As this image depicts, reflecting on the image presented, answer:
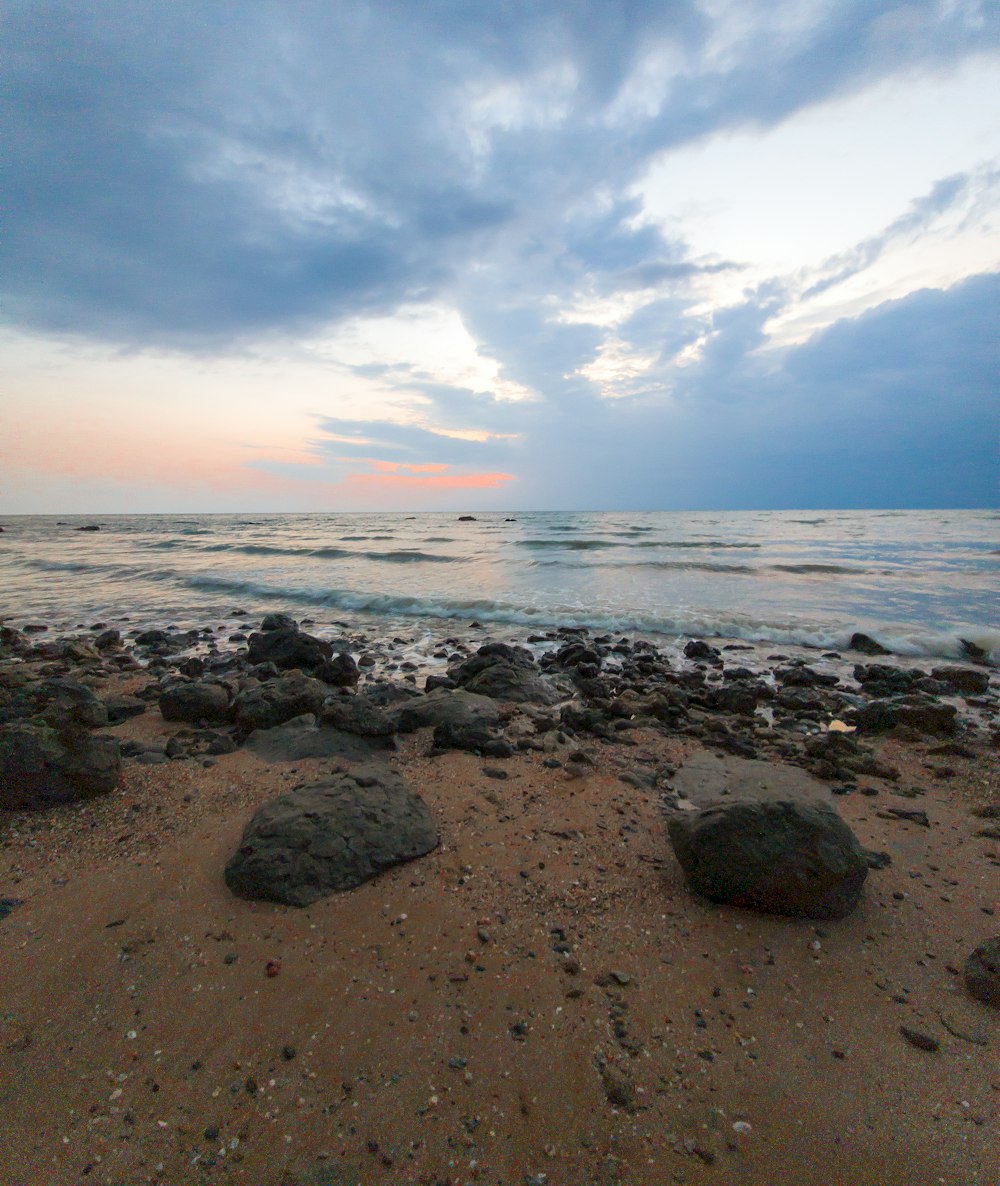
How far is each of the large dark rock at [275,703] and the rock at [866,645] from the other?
892 cm

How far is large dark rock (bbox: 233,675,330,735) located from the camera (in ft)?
18.6

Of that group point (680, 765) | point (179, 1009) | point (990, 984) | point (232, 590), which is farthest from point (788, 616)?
point (232, 590)

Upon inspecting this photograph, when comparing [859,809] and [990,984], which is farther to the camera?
[859,809]

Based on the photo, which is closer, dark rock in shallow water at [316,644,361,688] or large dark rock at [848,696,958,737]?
large dark rock at [848,696,958,737]

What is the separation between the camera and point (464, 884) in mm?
3270

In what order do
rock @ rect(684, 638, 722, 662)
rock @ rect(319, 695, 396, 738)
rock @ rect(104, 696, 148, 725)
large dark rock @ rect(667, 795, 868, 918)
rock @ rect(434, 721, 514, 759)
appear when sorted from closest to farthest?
large dark rock @ rect(667, 795, 868, 918) < rock @ rect(434, 721, 514, 759) < rock @ rect(319, 695, 396, 738) < rock @ rect(104, 696, 148, 725) < rock @ rect(684, 638, 722, 662)

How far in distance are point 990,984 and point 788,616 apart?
10.4m

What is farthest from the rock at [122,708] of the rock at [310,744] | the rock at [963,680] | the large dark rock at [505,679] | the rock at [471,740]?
the rock at [963,680]

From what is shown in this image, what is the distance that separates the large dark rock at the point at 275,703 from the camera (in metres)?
5.66

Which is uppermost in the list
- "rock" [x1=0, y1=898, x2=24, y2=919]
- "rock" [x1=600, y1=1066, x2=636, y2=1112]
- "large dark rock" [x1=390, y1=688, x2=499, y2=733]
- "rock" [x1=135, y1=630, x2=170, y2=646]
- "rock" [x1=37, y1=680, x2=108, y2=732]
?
"rock" [x1=37, y1=680, x2=108, y2=732]

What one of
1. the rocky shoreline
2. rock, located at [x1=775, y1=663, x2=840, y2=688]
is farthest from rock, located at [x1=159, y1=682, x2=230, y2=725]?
rock, located at [x1=775, y1=663, x2=840, y2=688]

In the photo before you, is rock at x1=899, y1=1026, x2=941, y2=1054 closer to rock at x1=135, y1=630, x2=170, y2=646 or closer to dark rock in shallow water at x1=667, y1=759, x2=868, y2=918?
dark rock in shallow water at x1=667, y1=759, x2=868, y2=918

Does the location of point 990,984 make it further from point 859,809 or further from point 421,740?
point 421,740

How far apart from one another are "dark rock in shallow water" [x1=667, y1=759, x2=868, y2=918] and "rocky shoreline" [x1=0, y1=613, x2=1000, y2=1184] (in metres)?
0.01
